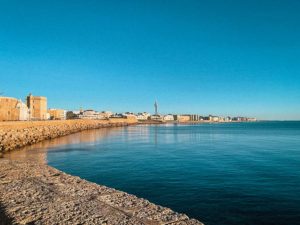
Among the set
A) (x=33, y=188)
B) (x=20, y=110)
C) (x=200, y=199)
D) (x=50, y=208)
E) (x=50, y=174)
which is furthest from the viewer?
(x=20, y=110)

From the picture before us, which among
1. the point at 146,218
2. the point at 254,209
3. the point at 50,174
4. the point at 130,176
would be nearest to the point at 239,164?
the point at 130,176

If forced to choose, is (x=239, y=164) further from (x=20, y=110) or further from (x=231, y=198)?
(x=20, y=110)

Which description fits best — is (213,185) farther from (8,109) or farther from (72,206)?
(8,109)

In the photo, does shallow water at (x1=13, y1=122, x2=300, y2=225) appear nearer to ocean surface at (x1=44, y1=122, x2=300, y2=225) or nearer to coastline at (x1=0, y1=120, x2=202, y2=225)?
ocean surface at (x1=44, y1=122, x2=300, y2=225)

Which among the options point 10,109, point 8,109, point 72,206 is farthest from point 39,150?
point 10,109

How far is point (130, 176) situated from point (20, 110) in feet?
222

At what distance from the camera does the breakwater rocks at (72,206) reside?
24.0 ft

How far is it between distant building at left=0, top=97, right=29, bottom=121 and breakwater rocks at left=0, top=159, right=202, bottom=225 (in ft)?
205

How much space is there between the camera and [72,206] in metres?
8.39

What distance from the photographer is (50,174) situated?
13.6m

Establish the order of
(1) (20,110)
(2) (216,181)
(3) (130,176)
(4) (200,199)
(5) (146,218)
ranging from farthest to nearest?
(1) (20,110), (3) (130,176), (2) (216,181), (4) (200,199), (5) (146,218)

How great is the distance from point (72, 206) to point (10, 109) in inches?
2808

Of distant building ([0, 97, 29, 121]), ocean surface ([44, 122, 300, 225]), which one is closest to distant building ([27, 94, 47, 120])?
distant building ([0, 97, 29, 121])

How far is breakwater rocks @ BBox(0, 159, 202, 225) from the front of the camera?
733 centimetres
